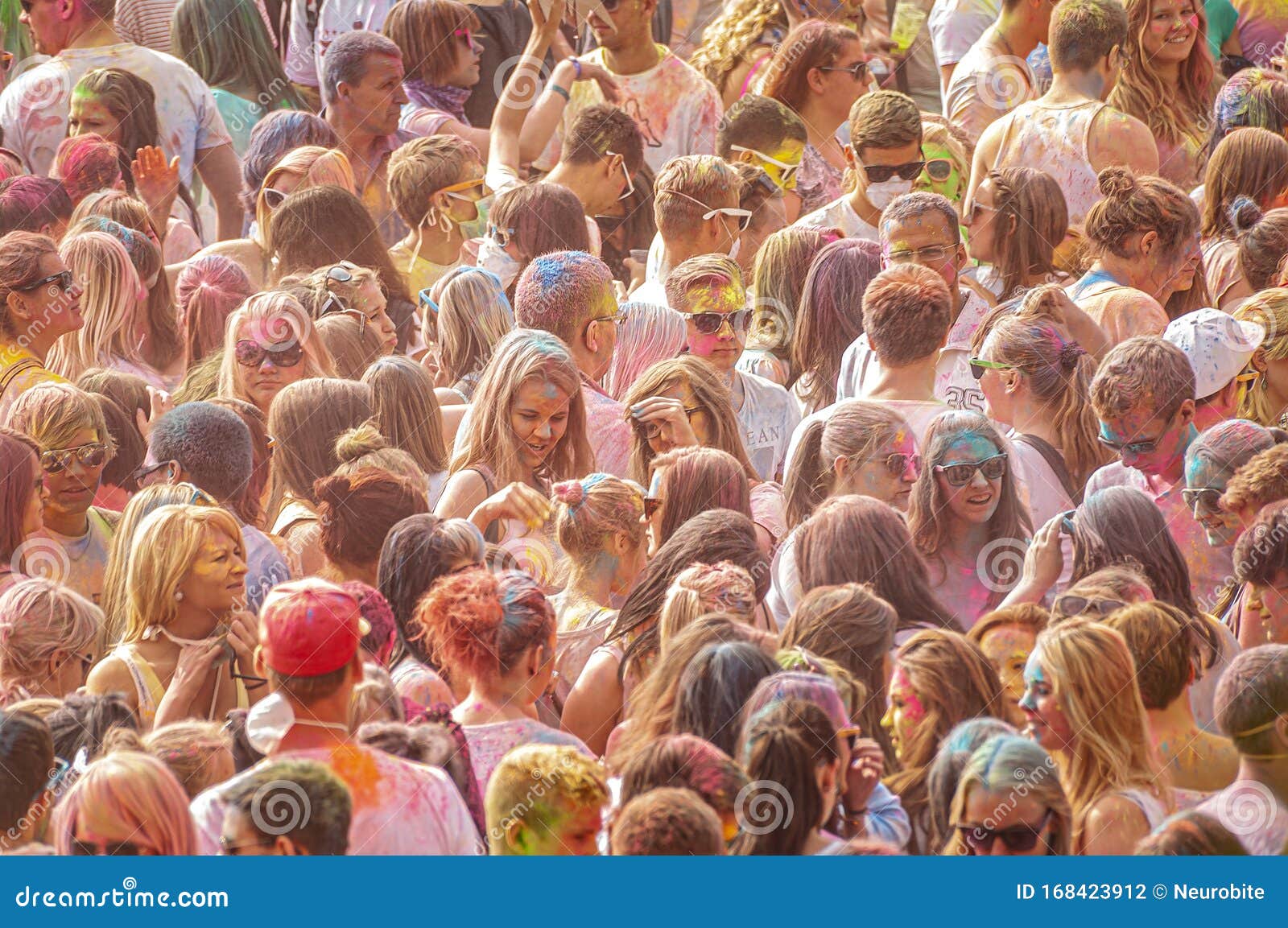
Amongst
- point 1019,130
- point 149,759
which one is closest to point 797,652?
point 149,759

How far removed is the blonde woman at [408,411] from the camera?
7.16m

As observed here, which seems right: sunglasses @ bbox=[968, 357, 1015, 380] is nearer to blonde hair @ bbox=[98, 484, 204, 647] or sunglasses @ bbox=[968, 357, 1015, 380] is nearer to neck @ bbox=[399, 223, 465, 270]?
blonde hair @ bbox=[98, 484, 204, 647]

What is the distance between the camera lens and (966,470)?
6.31 meters

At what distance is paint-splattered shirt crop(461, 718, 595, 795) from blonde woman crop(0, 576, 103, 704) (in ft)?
3.98

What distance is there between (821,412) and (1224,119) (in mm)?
3157

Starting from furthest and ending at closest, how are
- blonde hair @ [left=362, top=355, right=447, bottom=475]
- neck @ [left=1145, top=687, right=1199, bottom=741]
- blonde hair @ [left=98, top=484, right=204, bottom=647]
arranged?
blonde hair @ [left=362, top=355, right=447, bottom=475] → blonde hair @ [left=98, top=484, right=204, bottom=647] → neck @ [left=1145, top=687, right=1199, bottom=741]

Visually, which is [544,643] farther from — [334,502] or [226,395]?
[226,395]

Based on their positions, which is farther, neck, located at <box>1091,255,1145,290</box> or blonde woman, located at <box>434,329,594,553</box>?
neck, located at <box>1091,255,1145,290</box>

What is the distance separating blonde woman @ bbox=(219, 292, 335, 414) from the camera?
7.48m

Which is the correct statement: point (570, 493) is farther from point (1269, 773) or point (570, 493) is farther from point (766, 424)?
point (1269, 773)

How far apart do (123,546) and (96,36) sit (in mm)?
4101

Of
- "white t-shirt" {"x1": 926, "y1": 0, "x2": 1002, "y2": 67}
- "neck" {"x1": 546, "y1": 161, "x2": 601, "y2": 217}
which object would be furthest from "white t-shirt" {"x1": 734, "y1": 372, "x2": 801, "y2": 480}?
"white t-shirt" {"x1": 926, "y1": 0, "x2": 1002, "y2": 67}

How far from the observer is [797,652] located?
520 centimetres

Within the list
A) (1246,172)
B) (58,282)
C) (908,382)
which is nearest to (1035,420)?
(908,382)
